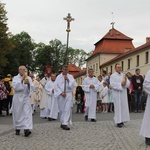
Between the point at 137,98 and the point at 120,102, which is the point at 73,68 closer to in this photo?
the point at 137,98

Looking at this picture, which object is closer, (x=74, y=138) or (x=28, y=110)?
(x=74, y=138)

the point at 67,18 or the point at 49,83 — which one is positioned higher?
the point at 67,18

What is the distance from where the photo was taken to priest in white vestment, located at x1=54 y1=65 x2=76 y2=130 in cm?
1142

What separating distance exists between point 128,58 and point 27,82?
4934cm

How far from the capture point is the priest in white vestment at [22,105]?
32.3ft

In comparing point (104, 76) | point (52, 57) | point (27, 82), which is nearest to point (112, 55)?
point (52, 57)

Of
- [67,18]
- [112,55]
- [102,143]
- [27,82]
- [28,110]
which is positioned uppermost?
[112,55]

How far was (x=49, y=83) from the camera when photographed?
634 inches

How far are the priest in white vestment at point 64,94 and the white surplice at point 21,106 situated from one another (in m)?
1.66

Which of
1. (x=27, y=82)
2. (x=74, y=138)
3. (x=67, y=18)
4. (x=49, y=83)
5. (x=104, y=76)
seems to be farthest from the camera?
(x=104, y=76)

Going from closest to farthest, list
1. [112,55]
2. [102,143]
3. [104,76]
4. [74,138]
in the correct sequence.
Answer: [102,143]
[74,138]
[104,76]
[112,55]

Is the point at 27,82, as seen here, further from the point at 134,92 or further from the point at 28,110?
the point at 134,92

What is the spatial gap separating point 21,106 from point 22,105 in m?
0.04

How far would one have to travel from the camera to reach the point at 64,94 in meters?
11.6
